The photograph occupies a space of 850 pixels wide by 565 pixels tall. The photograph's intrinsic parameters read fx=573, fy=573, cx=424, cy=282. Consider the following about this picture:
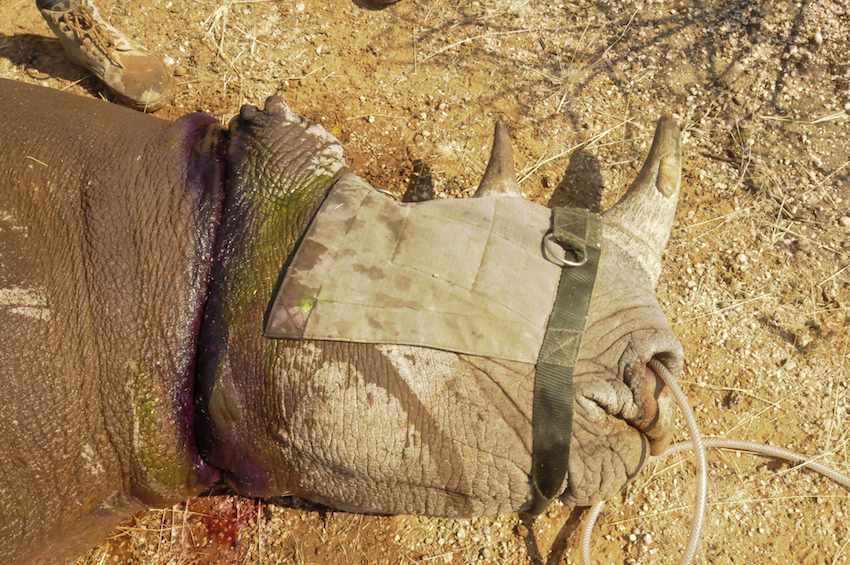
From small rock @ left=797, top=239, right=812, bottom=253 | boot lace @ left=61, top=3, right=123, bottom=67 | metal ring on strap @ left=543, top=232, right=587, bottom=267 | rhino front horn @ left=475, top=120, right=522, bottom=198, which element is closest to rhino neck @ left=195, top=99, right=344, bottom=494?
rhino front horn @ left=475, top=120, right=522, bottom=198

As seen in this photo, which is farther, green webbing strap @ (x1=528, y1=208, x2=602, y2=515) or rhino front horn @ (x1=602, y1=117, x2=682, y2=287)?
rhino front horn @ (x1=602, y1=117, x2=682, y2=287)

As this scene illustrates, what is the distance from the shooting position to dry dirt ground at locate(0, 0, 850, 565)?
127 inches

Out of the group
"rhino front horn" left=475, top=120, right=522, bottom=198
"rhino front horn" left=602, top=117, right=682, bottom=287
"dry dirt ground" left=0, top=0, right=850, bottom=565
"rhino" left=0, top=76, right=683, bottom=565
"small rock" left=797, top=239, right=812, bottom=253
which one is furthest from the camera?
"small rock" left=797, top=239, right=812, bottom=253

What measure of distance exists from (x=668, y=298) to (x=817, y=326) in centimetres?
92

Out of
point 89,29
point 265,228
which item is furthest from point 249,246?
point 89,29

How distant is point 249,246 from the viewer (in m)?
2.31

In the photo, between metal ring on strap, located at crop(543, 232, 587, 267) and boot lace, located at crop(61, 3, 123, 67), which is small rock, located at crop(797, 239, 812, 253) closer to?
metal ring on strap, located at crop(543, 232, 587, 267)

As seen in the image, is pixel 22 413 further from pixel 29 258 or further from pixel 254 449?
pixel 254 449

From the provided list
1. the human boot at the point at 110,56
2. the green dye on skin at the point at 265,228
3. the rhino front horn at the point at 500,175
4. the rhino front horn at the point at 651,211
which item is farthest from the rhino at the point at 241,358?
the human boot at the point at 110,56

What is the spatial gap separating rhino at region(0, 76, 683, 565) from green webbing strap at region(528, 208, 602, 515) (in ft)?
0.15

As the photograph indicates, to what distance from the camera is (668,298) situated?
3693 millimetres

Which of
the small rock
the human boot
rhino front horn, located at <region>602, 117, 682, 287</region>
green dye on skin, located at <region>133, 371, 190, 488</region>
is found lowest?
the small rock

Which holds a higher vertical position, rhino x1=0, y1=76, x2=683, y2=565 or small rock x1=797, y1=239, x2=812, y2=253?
rhino x1=0, y1=76, x2=683, y2=565

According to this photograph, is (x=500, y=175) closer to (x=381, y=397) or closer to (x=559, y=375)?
(x=559, y=375)
